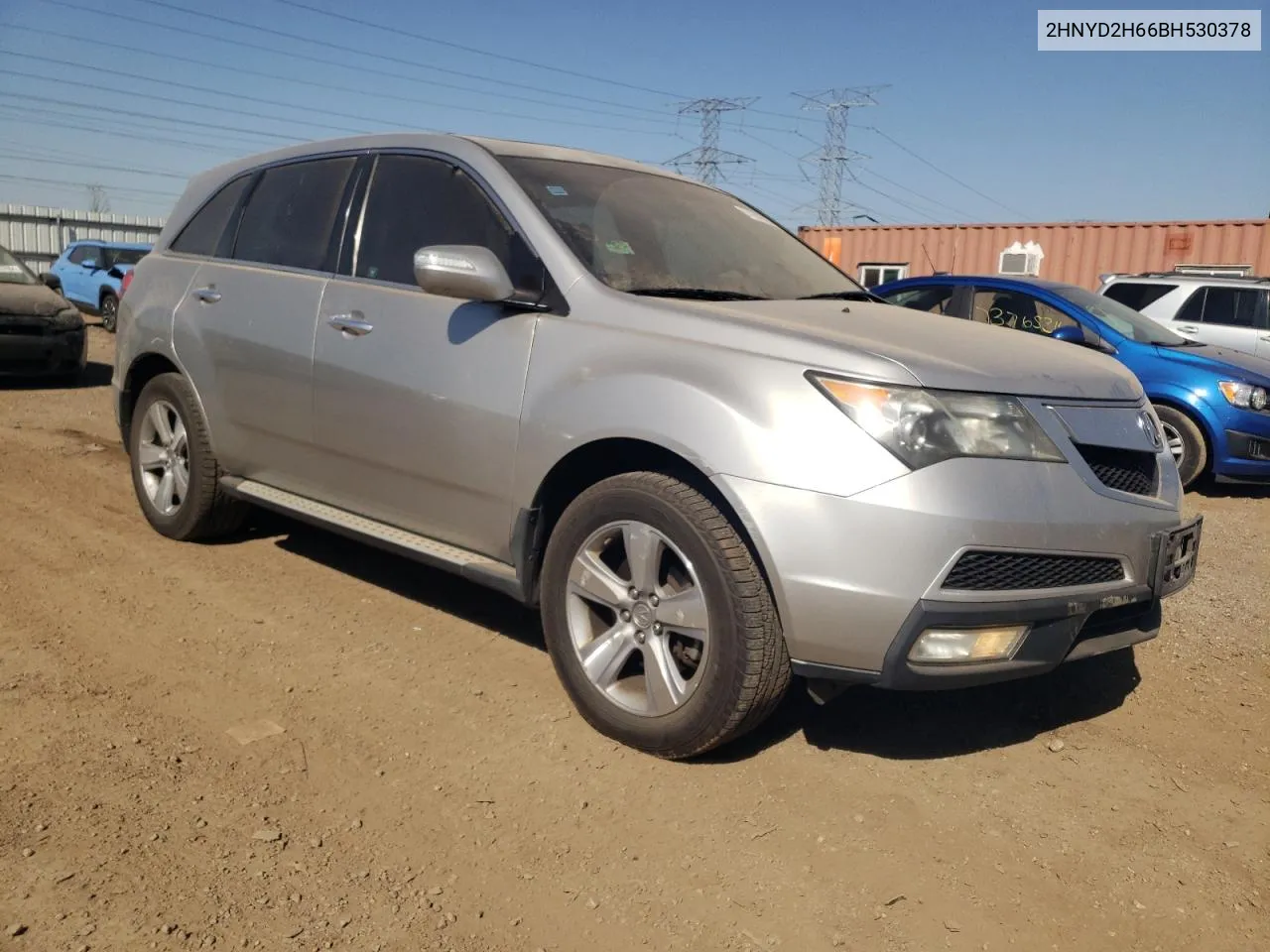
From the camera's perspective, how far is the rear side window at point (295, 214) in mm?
4312

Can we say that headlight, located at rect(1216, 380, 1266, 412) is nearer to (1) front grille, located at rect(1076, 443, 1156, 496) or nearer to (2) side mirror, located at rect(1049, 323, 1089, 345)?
(2) side mirror, located at rect(1049, 323, 1089, 345)

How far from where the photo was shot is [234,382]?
4.52 m

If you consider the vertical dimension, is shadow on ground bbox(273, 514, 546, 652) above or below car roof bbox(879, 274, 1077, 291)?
below

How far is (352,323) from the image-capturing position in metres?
3.95

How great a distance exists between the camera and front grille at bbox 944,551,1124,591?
2.71 m

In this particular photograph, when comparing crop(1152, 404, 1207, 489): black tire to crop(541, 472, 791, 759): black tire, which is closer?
crop(541, 472, 791, 759): black tire

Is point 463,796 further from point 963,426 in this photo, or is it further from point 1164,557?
point 1164,557

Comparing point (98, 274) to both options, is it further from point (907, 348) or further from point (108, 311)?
point (907, 348)

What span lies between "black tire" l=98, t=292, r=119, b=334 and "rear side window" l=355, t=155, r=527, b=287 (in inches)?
585

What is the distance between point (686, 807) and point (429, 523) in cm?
141

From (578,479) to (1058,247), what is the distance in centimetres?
1814

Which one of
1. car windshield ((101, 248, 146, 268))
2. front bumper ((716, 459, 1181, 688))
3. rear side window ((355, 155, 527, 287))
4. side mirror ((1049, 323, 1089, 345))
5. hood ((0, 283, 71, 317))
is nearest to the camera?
front bumper ((716, 459, 1181, 688))

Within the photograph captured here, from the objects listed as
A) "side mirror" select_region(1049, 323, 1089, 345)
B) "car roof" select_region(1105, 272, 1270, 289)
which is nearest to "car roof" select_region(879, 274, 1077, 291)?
"side mirror" select_region(1049, 323, 1089, 345)

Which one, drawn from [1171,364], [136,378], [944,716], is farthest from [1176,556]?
[1171,364]
